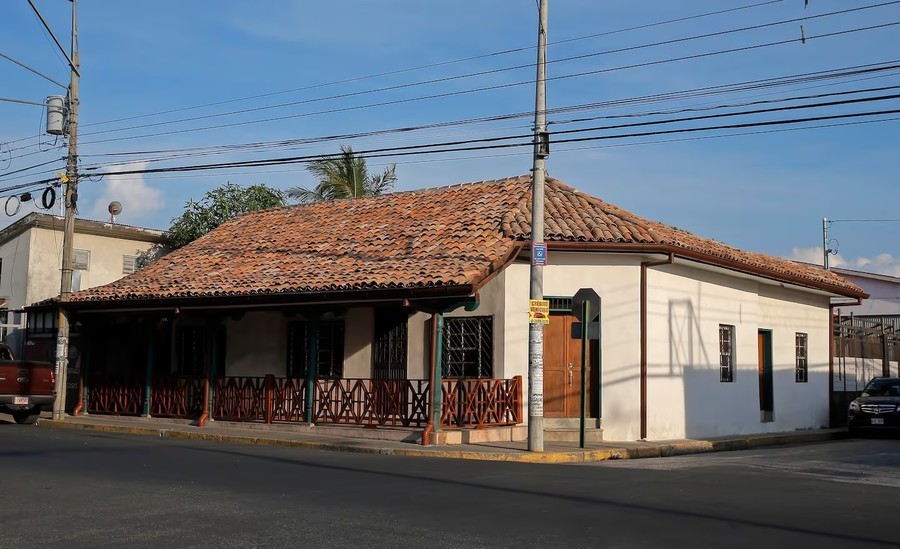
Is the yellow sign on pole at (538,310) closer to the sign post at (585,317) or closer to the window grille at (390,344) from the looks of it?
the sign post at (585,317)

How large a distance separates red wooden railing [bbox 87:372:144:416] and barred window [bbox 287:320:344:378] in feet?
14.0

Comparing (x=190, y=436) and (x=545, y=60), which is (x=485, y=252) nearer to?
(x=545, y=60)

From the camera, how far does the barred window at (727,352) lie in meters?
22.2

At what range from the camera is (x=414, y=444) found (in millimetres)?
17516

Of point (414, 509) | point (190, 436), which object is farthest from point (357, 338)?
point (414, 509)

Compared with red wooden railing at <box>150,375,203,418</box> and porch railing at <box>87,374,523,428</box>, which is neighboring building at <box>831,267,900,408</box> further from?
red wooden railing at <box>150,375,203,418</box>

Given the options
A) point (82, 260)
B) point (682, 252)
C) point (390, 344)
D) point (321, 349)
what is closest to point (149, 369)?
point (321, 349)

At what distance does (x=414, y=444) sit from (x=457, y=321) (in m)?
3.21

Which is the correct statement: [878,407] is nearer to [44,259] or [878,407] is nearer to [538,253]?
[538,253]

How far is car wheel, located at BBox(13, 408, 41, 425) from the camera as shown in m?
22.5

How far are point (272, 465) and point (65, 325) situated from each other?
12.5 metres

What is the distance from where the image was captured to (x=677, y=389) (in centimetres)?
2048

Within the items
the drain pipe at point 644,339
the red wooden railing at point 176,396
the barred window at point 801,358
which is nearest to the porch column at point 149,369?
the red wooden railing at point 176,396

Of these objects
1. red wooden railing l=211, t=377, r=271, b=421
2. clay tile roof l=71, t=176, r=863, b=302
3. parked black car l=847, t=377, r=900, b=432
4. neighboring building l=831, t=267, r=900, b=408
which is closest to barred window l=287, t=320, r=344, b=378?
red wooden railing l=211, t=377, r=271, b=421
